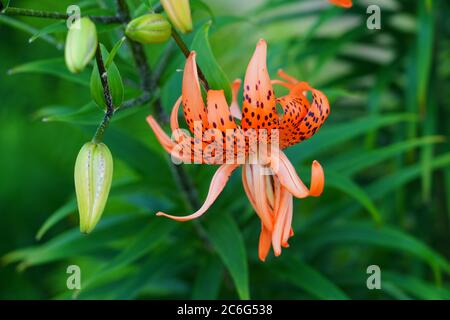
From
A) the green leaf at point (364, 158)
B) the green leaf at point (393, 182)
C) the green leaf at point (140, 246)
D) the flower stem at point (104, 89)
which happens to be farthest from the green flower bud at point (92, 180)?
the green leaf at point (393, 182)

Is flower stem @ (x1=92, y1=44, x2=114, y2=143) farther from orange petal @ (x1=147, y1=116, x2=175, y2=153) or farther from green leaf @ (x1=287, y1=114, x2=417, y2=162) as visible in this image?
green leaf @ (x1=287, y1=114, x2=417, y2=162)

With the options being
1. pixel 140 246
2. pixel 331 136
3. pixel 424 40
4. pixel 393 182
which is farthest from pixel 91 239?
pixel 424 40

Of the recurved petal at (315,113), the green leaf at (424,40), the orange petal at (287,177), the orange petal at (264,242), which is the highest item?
the green leaf at (424,40)

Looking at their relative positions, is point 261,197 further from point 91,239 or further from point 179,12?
point 91,239

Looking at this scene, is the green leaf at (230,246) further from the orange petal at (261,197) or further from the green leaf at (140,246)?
the orange petal at (261,197)

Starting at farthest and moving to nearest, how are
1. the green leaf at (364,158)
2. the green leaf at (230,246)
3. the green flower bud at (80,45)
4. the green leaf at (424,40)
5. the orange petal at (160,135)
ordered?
the green leaf at (424,40)
the green leaf at (364,158)
the green leaf at (230,246)
the orange petal at (160,135)
the green flower bud at (80,45)

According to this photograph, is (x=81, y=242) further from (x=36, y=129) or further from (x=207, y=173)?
(x=36, y=129)
